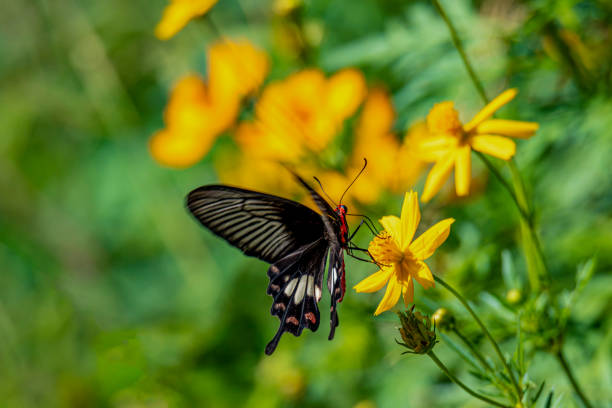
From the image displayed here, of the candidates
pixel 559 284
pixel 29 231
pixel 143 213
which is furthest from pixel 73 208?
pixel 559 284

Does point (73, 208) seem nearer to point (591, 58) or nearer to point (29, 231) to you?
point (29, 231)

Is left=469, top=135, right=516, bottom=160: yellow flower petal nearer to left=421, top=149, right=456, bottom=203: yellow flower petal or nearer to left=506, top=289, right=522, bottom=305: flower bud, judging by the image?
left=421, top=149, right=456, bottom=203: yellow flower petal

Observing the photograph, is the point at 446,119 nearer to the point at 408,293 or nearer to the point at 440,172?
the point at 440,172

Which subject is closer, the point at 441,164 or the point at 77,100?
the point at 441,164

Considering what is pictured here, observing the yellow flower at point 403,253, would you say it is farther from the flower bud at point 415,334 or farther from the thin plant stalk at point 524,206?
the thin plant stalk at point 524,206

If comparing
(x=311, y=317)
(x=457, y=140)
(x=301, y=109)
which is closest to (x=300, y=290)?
(x=311, y=317)

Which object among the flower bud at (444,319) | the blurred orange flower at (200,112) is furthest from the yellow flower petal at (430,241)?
the blurred orange flower at (200,112)
